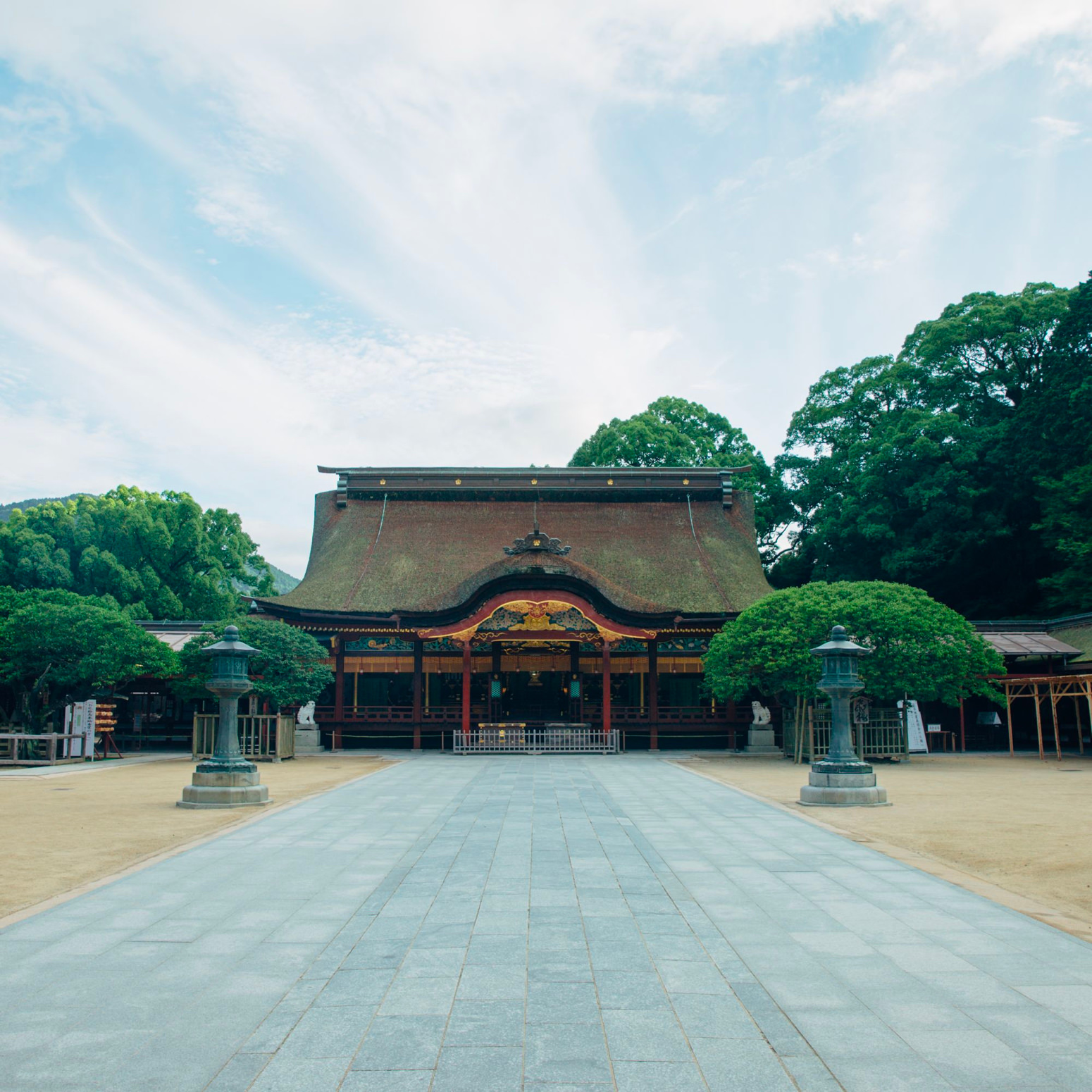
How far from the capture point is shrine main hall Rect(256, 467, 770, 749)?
81.8 ft

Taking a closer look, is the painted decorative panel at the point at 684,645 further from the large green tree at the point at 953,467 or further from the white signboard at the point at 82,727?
the white signboard at the point at 82,727

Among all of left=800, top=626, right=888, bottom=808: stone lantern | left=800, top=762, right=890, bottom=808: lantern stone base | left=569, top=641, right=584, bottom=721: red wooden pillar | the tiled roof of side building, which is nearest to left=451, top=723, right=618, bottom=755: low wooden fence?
left=569, top=641, right=584, bottom=721: red wooden pillar

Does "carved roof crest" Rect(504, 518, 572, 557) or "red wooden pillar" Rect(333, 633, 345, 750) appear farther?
"red wooden pillar" Rect(333, 633, 345, 750)

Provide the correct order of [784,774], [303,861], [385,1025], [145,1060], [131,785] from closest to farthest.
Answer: [145,1060] < [385,1025] < [303,861] < [131,785] < [784,774]

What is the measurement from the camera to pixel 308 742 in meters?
26.0

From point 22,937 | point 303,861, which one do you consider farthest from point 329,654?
point 22,937

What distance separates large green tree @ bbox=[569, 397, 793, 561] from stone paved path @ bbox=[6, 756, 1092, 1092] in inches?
1358

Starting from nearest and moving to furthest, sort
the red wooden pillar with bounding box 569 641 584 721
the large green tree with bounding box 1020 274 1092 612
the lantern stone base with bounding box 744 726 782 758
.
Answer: the lantern stone base with bounding box 744 726 782 758
the red wooden pillar with bounding box 569 641 584 721
the large green tree with bounding box 1020 274 1092 612

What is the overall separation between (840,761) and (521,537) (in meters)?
17.8

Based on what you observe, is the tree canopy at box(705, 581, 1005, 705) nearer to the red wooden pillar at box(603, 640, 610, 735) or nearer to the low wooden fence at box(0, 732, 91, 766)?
the red wooden pillar at box(603, 640, 610, 735)

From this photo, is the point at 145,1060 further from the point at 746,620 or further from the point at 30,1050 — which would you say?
the point at 746,620

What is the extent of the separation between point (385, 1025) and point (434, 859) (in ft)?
14.2

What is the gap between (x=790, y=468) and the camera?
40969 mm

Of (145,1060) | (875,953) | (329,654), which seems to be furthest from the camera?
(329,654)
